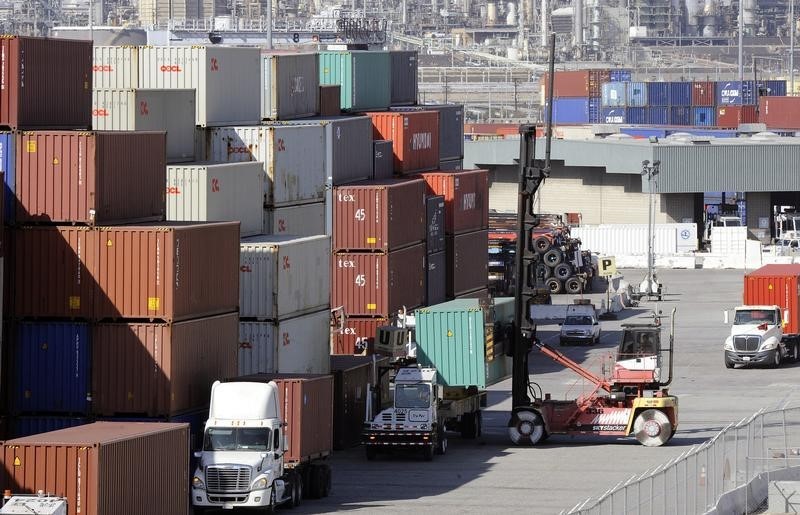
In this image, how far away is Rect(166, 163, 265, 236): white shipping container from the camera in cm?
4178

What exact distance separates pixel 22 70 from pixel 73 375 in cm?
640

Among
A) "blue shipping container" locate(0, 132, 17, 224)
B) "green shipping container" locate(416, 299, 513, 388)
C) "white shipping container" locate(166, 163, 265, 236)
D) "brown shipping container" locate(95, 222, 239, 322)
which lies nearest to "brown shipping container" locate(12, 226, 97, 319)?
"brown shipping container" locate(95, 222, 239, 322)

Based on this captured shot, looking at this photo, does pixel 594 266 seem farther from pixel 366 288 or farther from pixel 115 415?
pixel 115 415

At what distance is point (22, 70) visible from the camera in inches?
1406

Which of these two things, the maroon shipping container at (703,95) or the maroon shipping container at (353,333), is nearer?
the maroon shipping container at (353,333)

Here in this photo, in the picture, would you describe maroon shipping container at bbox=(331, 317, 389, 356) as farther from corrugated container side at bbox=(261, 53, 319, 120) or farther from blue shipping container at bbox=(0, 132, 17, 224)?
blue shipping container at bbox=(0, 132, 17, 224)

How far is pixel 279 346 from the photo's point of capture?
4088 cm

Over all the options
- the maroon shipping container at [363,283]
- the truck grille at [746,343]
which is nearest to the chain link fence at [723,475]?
the maroon shipping container at [363,283]

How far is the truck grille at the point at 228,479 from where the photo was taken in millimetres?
32906

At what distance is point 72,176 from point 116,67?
581 inches

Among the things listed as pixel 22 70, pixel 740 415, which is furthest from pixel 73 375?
pixel 740 415

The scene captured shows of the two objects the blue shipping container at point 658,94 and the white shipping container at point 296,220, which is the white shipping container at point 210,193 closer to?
the white shipping container at point 296,220

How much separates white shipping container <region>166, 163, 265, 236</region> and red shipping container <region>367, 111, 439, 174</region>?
17069 millimetres

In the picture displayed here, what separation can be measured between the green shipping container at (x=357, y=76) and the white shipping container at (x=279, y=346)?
23.5 m
